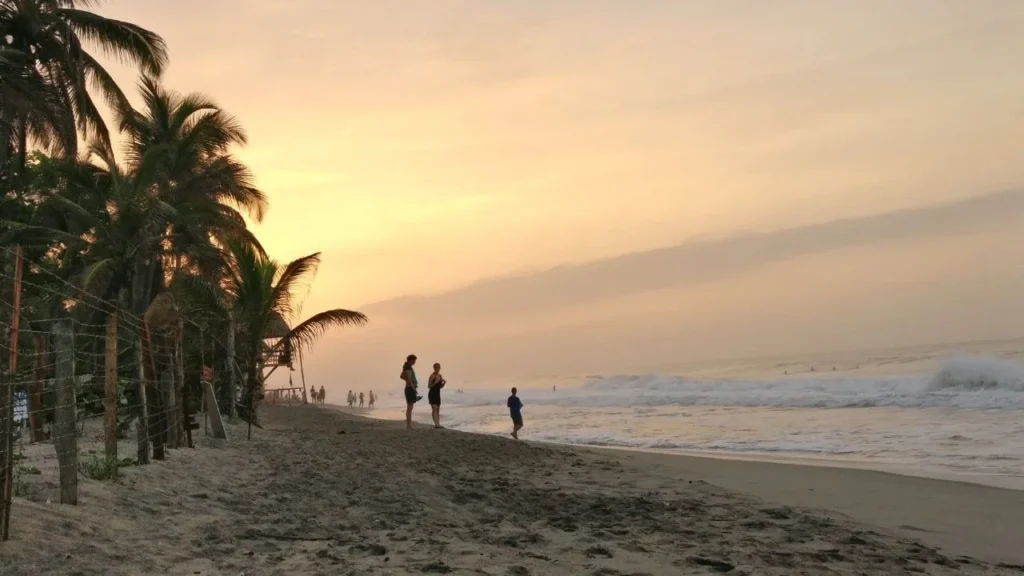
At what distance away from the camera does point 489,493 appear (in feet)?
25.8

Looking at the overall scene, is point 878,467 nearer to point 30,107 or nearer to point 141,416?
point 141,416

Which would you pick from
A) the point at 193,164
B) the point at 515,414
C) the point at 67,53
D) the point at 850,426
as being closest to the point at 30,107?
the point at 67,53

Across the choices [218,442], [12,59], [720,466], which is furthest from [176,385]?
[720,466]

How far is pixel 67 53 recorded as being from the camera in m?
13.3

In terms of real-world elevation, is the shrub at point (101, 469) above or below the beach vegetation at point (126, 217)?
below

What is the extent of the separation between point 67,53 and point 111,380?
31.0 ft

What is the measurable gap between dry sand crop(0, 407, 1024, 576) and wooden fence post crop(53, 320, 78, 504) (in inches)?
7.2

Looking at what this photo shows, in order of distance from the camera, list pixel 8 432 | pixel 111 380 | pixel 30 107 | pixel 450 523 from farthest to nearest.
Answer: pixel 30 107 → pixel 111 380 → pixel 450 523 → pixel 8 432

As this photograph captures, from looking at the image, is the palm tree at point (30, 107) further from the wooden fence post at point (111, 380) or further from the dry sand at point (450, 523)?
the wooden fence post at point (111, 380)

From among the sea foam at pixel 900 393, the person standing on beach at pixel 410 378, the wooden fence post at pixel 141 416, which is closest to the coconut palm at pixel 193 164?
the person standing on beach at pixel 410 378

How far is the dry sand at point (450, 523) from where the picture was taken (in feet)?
15.2

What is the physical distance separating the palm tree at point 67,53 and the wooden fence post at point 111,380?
779 centimetres

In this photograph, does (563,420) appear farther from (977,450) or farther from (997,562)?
(997,562)

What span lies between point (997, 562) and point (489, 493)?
4540 millimetres
